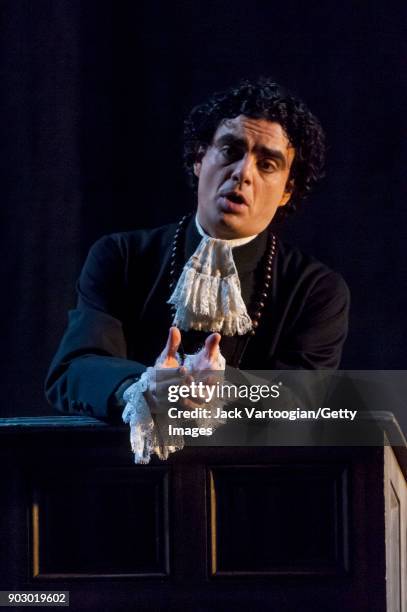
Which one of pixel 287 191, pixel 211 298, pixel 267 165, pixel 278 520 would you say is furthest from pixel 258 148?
pixel 278 520

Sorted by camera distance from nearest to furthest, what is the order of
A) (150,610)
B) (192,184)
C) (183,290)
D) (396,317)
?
(150,610) → (183,290) → (192,184) → (396,317)

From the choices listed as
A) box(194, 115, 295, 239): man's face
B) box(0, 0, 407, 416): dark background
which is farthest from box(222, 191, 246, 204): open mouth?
box(0, 0, 407, 416): dark background

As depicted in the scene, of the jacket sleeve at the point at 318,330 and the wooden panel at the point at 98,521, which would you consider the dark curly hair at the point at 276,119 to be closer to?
the jacket sleeve at the point at 318,330

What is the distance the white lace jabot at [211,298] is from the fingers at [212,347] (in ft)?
1.09

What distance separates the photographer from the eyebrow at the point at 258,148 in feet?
6.34

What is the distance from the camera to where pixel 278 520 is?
156 cm

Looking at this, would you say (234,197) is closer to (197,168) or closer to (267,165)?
(267,165)

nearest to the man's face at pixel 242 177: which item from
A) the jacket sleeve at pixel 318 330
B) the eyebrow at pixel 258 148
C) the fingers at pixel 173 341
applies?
the eyebrow at pixel 258 148

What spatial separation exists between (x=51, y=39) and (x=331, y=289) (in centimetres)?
87

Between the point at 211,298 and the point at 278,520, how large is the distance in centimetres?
47

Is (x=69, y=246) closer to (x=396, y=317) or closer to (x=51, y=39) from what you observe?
(x=51, y=39)

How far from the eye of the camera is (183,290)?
1919mm

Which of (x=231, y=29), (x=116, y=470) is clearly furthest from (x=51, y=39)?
(x=116, y=470)

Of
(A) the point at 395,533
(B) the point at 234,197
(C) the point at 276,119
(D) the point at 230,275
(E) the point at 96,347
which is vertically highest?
(C) the point at 276,119
